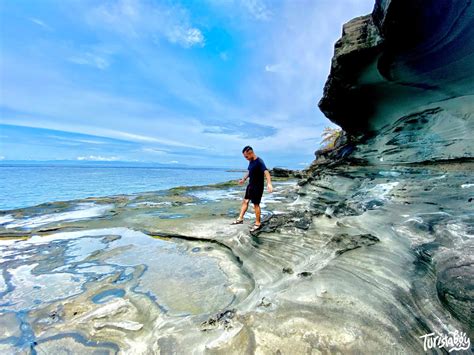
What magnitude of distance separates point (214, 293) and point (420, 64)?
6779mm

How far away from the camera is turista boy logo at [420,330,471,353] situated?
83.7 inches

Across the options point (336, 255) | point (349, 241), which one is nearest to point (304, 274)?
point (336, 255)

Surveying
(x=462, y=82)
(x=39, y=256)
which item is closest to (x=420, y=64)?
(x=462, y=82)

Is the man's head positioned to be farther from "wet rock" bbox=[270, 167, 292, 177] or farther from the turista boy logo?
"wet rock" bbox=[270, 167, 292, 177]

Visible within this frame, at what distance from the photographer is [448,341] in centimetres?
219

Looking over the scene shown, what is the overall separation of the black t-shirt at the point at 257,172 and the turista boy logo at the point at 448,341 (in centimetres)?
456

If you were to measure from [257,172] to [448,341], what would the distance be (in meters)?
4.73

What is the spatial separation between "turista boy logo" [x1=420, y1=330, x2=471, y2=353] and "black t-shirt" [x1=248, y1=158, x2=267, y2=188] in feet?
15.0

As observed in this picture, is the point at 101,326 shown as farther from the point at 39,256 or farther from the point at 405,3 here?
the point at 405,3

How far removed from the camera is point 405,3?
A: 16.3 ft

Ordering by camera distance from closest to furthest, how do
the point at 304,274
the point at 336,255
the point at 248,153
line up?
the point at 304,274 → the point at 336,255 → the point at 248,153

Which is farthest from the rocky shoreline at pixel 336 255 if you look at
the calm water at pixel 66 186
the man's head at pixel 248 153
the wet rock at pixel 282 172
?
the wet rock at pixel 282 172

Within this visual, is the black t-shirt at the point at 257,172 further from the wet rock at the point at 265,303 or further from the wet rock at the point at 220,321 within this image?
the wet rock at the point at 220,321

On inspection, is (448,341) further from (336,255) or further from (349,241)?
(349,241)
